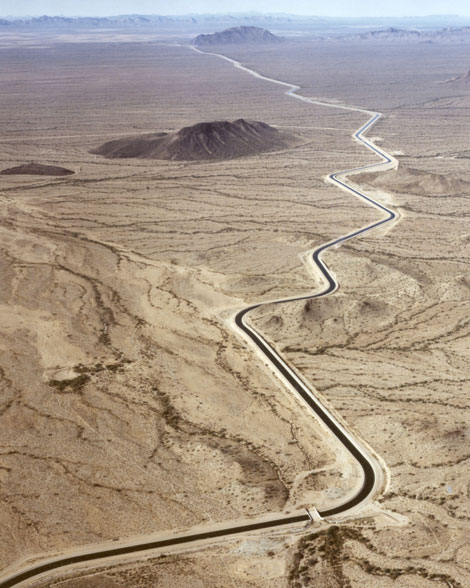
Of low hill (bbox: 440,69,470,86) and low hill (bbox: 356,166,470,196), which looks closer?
low hill (bbox: 356,166,470,196)

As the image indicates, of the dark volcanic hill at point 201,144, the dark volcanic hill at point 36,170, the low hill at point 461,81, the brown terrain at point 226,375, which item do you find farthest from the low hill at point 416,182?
the low hill at point 461,81

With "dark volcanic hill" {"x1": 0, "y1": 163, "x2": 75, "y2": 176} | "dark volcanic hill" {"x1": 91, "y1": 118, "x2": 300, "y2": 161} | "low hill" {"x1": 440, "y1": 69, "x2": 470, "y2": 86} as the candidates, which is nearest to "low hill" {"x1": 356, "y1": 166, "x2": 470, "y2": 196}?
"dark volcanic hill" {"x1": 91, "y1": 118, "x2": 300, "y2": 161}

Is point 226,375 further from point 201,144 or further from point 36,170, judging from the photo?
point 201,144

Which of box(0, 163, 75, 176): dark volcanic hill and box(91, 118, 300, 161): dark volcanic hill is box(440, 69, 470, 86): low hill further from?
box(0, 163, 75, 176): dark volcanic hill

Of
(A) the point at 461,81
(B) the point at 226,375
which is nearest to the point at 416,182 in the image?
(B) the point at 226,375

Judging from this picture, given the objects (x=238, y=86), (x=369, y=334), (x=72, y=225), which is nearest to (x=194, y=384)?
(x=369, y=334)
